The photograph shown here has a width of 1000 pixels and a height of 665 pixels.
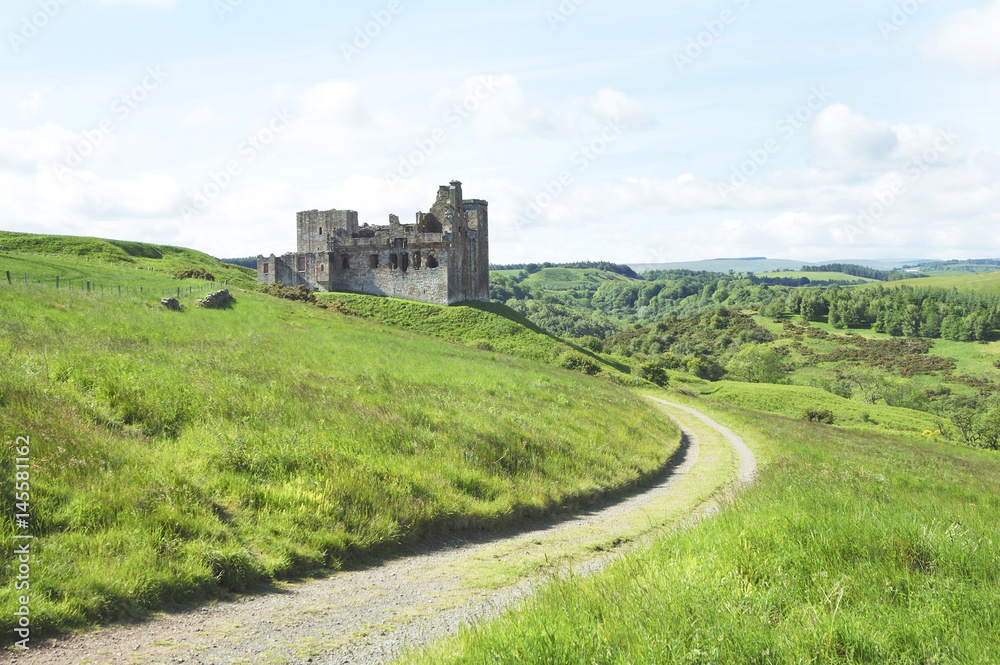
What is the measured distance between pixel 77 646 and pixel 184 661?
1.23 meters

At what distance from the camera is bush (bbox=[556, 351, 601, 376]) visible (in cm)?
5791

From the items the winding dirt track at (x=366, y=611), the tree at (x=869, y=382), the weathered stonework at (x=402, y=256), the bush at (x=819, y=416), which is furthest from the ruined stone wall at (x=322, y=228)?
the tree at (x=869, y=382)

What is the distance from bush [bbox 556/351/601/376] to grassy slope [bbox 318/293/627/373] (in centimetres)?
122

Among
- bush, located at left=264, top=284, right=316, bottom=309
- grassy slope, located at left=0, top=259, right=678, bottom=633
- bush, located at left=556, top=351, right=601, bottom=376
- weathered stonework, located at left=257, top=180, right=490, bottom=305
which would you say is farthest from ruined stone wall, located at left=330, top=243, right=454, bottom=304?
grassy slope, located at left=0, top=259, right=678, bottom=633

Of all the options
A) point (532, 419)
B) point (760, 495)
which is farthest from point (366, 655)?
point (532, 419)

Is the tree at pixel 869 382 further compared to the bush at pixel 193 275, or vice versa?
the tree at pixel 869 382

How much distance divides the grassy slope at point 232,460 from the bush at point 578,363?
111 feet

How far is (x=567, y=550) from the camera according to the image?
1162cm

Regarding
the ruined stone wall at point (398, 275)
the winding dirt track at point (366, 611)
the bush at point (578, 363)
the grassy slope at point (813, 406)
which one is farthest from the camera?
the ruined stone wall at point (398, 275)

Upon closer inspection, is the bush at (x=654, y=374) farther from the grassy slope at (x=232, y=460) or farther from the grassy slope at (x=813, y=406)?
the grassy slope at (x=232, y=460)

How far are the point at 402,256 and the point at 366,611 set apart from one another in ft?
207

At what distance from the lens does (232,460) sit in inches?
456

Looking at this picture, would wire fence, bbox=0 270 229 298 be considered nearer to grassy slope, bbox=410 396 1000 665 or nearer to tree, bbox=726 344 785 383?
grassy slope, bbox=410 396 1000 665

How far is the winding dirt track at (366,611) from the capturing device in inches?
268
